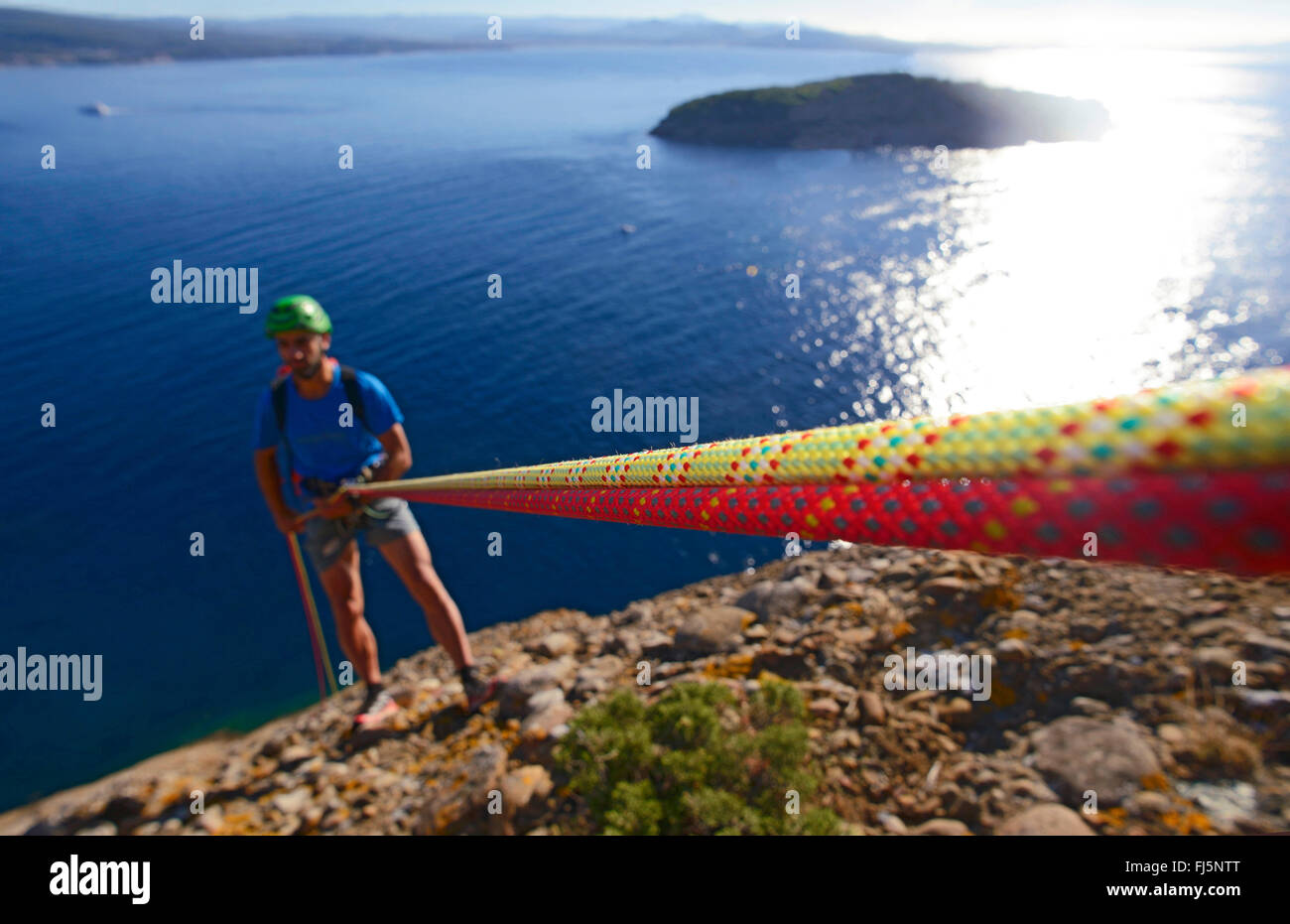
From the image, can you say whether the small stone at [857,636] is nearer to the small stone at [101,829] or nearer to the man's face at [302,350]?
the man's face at [302,350]

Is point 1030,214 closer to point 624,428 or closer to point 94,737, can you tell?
point 624,428

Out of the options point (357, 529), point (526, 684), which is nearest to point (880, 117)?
point (526, 684)

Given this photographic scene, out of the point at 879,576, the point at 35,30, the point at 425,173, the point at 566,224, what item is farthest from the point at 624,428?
the point at 35,30

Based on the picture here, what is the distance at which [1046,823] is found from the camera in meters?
3.48

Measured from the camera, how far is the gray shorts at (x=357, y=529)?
4664 millimetres

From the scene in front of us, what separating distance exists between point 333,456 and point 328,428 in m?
0.21

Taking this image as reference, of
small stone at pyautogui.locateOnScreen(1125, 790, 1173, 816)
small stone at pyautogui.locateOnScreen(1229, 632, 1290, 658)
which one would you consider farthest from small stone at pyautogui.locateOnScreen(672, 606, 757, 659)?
small stone at pyautogui.locateOnScreen(1229, 632, 1290, 658)

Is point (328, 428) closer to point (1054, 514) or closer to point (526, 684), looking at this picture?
point (526, 684)

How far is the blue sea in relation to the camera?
1127 centimetres

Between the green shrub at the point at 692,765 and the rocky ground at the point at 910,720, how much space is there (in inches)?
13.6

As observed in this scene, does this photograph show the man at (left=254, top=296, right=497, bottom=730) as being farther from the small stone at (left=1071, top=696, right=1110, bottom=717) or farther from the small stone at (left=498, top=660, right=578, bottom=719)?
the small stone at (left=1071, top=696, right=1110, bottom=717)
